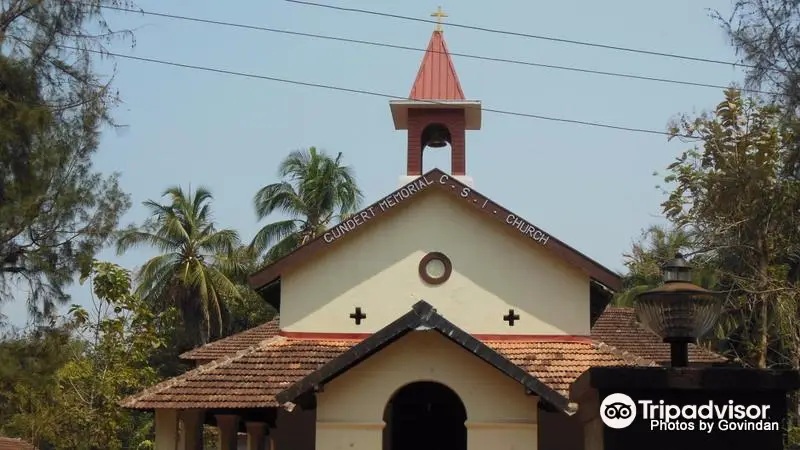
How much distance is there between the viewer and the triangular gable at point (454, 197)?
2012 cm

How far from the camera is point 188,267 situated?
1698 inches

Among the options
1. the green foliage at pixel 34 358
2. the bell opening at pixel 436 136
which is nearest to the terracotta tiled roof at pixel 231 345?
the green foliage at pixel 34 358

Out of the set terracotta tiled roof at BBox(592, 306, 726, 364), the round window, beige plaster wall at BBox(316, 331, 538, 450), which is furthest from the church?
terracotta tiled roof at BBox(592, 306, 726, 364)

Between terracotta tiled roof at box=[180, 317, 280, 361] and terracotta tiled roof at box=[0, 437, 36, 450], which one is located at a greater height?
terracotta tiled roof at box=[180, 317, 280, 361]

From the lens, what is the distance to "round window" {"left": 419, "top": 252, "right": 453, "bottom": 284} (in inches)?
814

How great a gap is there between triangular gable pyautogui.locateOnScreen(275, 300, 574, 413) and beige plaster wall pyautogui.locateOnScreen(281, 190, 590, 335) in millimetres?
3406

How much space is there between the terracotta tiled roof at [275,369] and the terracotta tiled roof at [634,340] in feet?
11.4

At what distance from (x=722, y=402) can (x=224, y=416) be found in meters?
10.8

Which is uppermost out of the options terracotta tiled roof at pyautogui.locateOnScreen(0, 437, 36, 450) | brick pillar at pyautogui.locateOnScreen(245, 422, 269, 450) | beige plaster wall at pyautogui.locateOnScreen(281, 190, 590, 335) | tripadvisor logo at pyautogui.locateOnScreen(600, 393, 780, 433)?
beige plaster wall at pyautogui.locateOnScreen(281, 190, 590, 335)

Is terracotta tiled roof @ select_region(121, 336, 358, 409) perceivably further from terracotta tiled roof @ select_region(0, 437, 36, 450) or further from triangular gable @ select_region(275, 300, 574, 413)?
terracotta tiled roof @ select_region(0, 437, 36, 450)

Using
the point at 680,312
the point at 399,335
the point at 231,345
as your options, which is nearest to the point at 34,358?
the point at 399,335

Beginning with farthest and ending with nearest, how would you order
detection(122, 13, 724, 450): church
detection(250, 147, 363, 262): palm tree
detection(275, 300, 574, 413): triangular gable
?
A: detection(250, 147, 363, 262): palm tree
detection(122, 13, 724, 450): church
detection(275, 300, 574, 413): triangular gable

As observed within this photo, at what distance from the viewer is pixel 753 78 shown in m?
17.2

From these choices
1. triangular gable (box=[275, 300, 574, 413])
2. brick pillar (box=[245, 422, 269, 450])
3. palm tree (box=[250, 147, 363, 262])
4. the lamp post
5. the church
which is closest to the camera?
the lamp post
